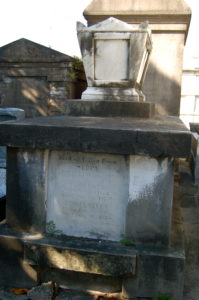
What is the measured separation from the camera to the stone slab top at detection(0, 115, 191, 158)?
85.4 inches

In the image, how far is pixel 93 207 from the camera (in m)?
2.49

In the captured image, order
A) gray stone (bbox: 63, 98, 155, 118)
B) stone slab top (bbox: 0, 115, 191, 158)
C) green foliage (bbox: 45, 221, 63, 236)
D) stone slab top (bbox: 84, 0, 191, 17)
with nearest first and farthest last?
stone slab top (bbox: 0, 115, 191, 158)
green foliage (bbox: 45, 221, 63, 236)
gray stone (bbox: 63, 98, 155, 118)
stone slab top (bbox: 84, 0, 191, 17)

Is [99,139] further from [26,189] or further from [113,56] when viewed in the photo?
[113,56]

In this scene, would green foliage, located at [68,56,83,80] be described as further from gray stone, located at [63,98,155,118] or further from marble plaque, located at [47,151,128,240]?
marble plaque, located at [47,151,128,240]

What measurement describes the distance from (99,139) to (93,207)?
63cm

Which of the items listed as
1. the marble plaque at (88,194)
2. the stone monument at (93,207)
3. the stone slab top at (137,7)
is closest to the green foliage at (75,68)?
the stone slab top at (137,7)

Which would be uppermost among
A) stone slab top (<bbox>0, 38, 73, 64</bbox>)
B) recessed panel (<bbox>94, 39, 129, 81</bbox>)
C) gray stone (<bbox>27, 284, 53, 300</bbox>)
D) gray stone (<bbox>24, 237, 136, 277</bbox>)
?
stone slab top (<bbox>0, 38, 73, 64</bbox>)

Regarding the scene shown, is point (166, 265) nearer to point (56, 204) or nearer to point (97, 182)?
point (97, 182)

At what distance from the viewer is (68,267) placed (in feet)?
7.68

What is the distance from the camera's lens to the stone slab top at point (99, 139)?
2168 millimetres

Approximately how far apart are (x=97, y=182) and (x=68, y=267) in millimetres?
746

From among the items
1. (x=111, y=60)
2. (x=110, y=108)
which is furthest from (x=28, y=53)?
(x=110, y=108)

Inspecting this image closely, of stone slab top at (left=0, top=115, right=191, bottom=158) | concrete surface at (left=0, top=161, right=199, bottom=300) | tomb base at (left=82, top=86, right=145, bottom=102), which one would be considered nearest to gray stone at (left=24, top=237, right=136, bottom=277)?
concrete surface at (left=0, top=161, right=199, bottom=300)

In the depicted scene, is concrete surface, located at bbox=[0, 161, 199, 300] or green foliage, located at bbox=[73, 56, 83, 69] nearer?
concrete surface, located at bbox=[0, 161, 199, 300]
